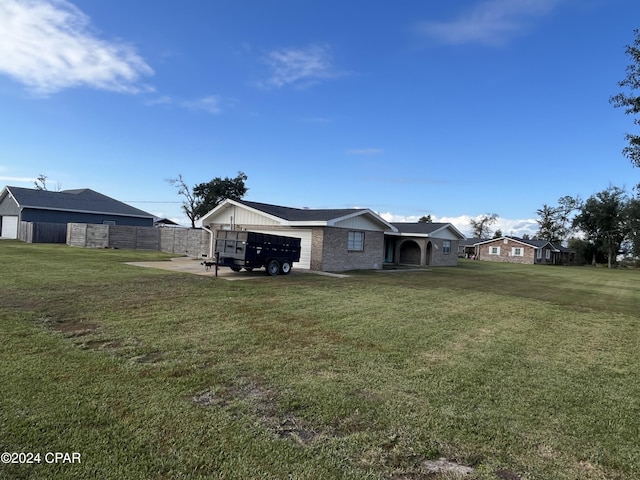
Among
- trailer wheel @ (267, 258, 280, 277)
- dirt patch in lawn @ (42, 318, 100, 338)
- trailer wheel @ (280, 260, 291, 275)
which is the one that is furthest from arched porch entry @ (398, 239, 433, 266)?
dirt patch in lawn @ (42, 318, 100, 338)

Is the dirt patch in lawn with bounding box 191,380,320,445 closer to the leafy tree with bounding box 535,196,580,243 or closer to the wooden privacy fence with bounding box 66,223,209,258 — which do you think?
the wooden privacy fence with bounding box 66,223,209,258

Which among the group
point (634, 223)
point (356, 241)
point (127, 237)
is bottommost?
point (127, 237)

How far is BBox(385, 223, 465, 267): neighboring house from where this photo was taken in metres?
29.4

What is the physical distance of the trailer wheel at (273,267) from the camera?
15445 mm

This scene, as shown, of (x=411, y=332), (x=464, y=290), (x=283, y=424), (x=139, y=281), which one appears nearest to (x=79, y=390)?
(x=283, y=424)

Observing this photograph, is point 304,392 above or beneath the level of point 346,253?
beneath

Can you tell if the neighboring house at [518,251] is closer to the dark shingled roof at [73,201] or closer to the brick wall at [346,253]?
the brick wall at [346,253]

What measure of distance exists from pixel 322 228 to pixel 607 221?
188 feet

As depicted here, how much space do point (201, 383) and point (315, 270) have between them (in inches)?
564

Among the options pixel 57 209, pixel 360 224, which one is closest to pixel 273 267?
pixel 360 224

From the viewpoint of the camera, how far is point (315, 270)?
18781 millimetres

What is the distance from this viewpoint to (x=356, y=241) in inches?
829

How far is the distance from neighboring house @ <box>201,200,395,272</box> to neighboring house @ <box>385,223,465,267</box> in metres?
7.10

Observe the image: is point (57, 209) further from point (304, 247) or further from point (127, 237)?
point (304, 247)
